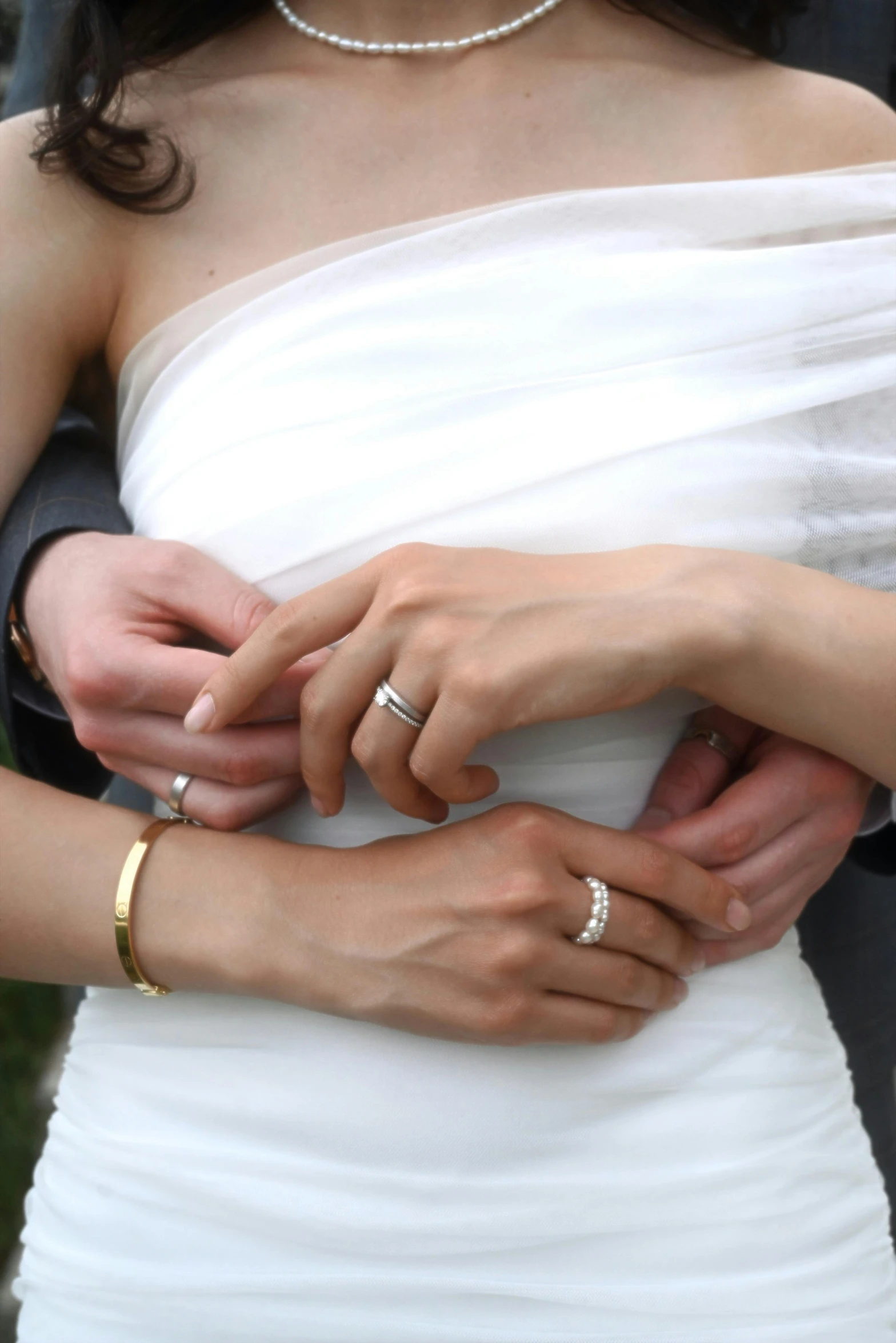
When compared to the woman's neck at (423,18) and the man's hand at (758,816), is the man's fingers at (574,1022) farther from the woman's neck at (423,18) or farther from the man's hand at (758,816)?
the woman's neck at (423,18)

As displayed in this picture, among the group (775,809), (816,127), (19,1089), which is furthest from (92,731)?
(19,1089)

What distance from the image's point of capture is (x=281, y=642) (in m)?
0.89

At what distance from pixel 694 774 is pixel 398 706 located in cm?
31

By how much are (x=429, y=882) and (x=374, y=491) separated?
35cm

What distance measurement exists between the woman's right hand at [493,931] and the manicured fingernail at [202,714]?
157mm

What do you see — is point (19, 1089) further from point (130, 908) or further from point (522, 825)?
point (522, 825)

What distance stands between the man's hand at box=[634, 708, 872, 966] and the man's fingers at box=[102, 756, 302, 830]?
1.04 feet

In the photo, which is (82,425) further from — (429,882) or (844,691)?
(844,691)

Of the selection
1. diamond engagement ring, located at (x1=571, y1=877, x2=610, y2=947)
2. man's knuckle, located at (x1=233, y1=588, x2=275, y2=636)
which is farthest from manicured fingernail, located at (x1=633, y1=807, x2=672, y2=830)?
man's knuckle, located at (x1=233, y1=588, x2=275, y2=636)

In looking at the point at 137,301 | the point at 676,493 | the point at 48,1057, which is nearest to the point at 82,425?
the point at 137,301

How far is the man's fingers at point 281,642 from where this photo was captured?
89cm

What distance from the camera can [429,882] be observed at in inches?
36.9

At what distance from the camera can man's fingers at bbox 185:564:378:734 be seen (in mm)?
892

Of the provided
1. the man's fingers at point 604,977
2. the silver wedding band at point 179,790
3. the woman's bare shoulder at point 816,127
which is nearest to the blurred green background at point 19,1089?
the silver wedding band at point 179,790
